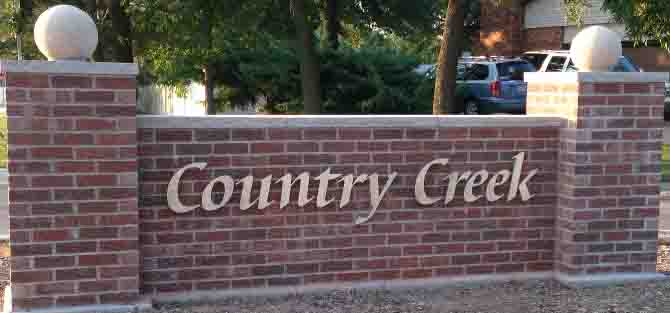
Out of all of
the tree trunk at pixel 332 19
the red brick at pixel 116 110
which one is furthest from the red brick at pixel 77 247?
the tree trunk at pixel 332 19

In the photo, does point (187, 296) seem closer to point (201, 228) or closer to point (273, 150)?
point (201, 228)

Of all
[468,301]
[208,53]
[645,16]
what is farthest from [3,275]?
[208,53]

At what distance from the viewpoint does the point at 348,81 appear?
49.6ft

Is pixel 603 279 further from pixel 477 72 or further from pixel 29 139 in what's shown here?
pixel 477 72

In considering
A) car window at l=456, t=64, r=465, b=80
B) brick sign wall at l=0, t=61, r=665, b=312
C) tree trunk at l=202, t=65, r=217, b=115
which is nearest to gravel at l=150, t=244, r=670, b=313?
brick sign wall at l=0, t=61, r=665, b=312

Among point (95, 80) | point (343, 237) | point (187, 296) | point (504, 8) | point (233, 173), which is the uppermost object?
point (504, 8)

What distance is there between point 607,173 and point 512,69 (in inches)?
521

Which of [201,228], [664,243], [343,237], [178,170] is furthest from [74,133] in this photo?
[664,243]

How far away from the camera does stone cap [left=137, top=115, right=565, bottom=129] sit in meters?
5.37

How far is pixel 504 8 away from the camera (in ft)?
84.4

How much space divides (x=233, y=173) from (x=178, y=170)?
0.38 meters

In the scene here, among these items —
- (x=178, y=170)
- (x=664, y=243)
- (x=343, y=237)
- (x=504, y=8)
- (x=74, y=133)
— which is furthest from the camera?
(x=504, y=8)

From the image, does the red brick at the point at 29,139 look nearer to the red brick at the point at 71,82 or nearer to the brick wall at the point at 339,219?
the red brick at the point at 71,82

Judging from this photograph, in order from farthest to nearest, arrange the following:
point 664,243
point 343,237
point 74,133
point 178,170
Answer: point 664,243, point 343,237, point 178,170, point 74,133
